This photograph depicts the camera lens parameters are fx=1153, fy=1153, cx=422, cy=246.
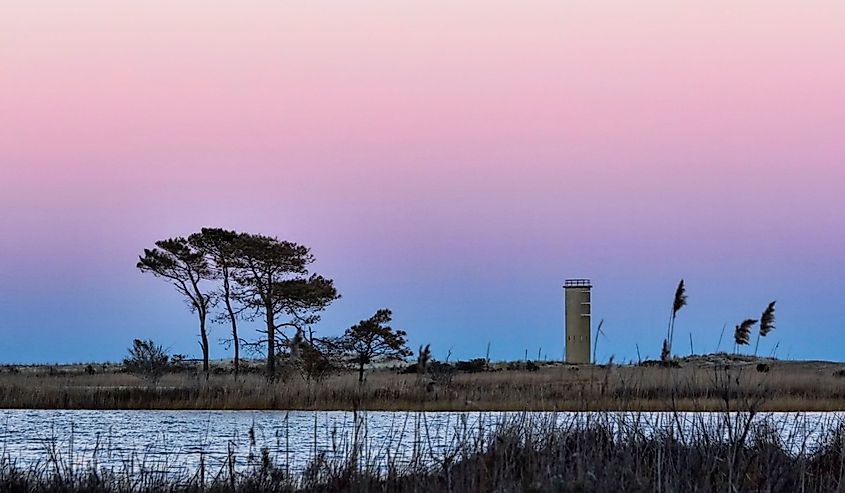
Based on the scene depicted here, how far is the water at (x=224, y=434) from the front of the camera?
1067cm

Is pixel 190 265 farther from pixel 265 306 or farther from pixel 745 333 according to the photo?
pixel 745 333

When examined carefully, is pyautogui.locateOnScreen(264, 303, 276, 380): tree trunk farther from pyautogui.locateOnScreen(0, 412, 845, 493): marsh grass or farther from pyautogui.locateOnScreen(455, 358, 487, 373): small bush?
pyautogui.locateOnScreen(0, 412, 845, 493): marsh grass

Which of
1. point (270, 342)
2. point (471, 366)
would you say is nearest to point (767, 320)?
point (270, 342)

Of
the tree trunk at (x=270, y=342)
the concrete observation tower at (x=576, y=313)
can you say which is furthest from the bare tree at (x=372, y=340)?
the concrete observation tower at (x=576, y=313)

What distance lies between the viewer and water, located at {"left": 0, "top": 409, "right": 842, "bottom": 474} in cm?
1067

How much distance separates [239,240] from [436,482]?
127ft

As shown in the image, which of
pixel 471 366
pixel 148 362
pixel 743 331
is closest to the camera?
pixel 743 331

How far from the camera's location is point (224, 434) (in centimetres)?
2025

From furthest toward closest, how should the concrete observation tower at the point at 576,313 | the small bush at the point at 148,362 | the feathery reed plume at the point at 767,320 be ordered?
the concrete observation tower at the point at 576,313 → the small bush at the point at 148,362 → the feathery reed plume at the point at 767,320

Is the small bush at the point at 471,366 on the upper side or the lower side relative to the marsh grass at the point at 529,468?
upper

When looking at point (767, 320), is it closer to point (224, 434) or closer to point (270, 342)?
point (224, 434)

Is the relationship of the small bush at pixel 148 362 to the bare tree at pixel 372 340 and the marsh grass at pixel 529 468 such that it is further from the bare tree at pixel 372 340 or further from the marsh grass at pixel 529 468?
the marsh grass at pixel 529 468

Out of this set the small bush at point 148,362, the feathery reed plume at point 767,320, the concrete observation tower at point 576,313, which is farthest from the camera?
the concrete observation tower at point 576,313

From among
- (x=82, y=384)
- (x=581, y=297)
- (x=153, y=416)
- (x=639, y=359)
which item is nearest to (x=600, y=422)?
(x=639, y=359)
